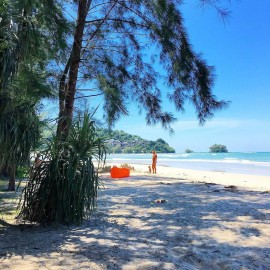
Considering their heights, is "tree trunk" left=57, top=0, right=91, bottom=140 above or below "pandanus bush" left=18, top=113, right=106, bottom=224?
above

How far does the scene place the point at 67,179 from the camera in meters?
4.32

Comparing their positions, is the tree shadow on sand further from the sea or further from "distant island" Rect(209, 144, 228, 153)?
"distant island" Rect(209, 144, 228, 153)

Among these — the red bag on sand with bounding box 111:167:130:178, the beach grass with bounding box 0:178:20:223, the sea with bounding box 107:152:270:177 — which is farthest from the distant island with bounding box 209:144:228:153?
the beach grass with bounding box 0:178:20:223

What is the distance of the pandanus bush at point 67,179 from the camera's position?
4359 mm

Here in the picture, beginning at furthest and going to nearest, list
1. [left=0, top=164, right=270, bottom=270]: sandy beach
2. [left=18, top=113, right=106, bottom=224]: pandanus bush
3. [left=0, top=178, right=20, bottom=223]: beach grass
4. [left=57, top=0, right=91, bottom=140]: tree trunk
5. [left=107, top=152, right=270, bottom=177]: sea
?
[left=107, top=152, right=270, bottom=177]: sea → [left=57, top=0, right=91, bottom=140]: tree trunk → [left=0, top=178, right=20, bottom=223]: beach grass → [left=18, top=113, right=106, bottom=224]: pandanus bush → [left=0, top=164, right=270, bottom=270]: sandy beach

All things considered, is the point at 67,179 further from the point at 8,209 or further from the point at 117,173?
the point at 117,173

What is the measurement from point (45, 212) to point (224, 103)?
4091mm

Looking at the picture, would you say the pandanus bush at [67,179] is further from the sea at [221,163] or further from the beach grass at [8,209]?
the sea at [221,163]

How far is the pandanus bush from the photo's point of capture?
4359 mm

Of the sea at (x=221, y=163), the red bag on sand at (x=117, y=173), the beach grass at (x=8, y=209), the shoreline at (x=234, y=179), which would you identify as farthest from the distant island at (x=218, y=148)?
the beach grass at (x=8, y=209)

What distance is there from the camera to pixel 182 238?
3.83 meters

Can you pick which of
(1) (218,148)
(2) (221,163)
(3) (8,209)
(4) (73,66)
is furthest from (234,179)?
(1) (218,148)

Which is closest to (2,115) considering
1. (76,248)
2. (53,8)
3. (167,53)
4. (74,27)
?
(76,248)

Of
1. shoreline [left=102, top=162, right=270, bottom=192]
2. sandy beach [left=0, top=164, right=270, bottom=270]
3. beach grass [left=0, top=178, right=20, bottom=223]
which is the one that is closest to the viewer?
sandy beach [left=0, top=164, right=270, bottom=270]
